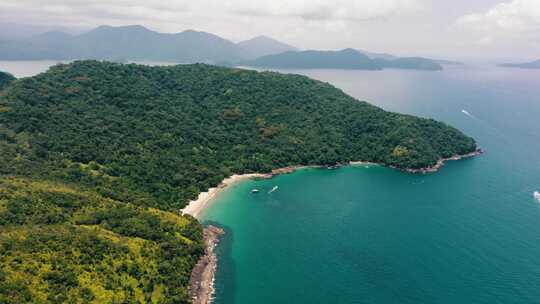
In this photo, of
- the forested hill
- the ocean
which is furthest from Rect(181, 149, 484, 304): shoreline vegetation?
the forested hill

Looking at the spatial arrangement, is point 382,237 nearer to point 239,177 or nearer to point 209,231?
point 209,231

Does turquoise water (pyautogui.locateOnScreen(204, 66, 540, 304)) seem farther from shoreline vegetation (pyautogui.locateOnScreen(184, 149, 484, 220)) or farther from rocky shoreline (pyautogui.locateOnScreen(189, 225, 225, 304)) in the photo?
shoreline vegetation (pyautogui.locateOnScreen(184, 149, 484, 220))

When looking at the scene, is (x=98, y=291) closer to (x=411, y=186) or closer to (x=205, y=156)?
(x=205, y=156)

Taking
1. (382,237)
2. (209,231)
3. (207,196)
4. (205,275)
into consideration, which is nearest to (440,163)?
(382,237)

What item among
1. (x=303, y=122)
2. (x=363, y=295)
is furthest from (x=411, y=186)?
(x=363, y=295)

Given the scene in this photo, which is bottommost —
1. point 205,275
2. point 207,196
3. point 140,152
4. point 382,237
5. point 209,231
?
point 205,275
